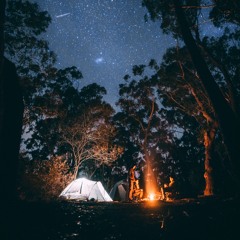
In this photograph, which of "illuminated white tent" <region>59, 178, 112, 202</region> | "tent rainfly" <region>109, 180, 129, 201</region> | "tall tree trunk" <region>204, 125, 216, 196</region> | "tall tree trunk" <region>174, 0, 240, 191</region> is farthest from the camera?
"tent rainfly" <region>109, 180, 129, 201</region>

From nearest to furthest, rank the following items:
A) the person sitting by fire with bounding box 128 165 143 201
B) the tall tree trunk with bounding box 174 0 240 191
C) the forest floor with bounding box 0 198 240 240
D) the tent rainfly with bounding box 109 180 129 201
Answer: the forest floor with bounding box 0 198 240 240 < the tall tree trunk with bounding box 174 0 240 191 < the person sitting by fire with bounding box 128 165 143 201 < the tent rainfly with bounding box 109 180 129 201

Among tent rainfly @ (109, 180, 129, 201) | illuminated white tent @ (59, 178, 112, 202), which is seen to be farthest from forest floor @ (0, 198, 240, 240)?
tent rainfly @ (109, 180, 129, 201)

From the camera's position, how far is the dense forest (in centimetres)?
639

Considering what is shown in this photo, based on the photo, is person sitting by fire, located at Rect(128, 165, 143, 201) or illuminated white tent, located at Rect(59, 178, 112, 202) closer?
illuminated white tent, located at Rect(59, 178, 112, 202)

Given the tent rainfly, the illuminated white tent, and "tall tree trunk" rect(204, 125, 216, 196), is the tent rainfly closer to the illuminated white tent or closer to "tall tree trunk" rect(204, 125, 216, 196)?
the illuminated white tent

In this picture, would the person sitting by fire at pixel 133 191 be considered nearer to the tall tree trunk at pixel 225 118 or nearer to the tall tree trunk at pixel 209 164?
the tall tree trunk at pixel 209 164

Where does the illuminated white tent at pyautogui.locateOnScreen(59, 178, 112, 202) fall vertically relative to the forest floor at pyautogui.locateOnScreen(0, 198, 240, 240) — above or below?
above

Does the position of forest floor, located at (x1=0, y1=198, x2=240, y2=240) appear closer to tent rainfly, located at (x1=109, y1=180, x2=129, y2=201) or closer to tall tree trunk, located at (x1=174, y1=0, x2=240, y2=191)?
tall tree trunk, located at (x1=174, y1=0, x2=240, y2=191)

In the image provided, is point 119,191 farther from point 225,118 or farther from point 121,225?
point 121,225

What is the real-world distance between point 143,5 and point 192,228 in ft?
50.2

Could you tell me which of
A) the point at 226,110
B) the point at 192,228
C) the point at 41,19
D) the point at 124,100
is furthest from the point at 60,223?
the point at 124,100

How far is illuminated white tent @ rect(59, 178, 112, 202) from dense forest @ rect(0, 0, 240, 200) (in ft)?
2.96

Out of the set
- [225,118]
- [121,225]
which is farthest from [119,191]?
[121,225]

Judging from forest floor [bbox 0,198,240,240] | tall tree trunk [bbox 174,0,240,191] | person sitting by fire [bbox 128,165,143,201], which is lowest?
forest floor [bbox 0,198,240,240]
